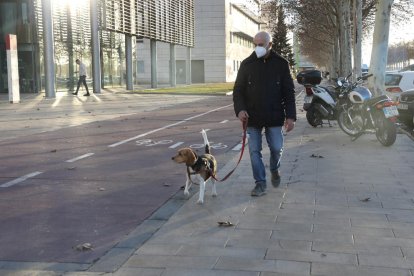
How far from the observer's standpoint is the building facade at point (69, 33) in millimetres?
30031

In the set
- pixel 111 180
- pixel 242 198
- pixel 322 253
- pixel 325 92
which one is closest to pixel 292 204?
pixel 242 198

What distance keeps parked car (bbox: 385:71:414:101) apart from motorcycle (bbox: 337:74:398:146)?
4841 mm

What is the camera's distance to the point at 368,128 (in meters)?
11.1

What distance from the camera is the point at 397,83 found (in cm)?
1778

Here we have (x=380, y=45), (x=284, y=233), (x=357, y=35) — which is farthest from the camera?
(x=357, y=35)

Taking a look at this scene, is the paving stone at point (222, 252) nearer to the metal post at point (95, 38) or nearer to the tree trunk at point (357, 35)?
the tree trunk at point (357, 35)

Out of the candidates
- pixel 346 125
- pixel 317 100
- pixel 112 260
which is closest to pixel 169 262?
pixel 112 260

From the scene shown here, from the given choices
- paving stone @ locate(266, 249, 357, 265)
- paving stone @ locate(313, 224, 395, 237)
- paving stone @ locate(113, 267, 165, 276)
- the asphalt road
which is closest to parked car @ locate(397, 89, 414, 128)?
the asphalt road

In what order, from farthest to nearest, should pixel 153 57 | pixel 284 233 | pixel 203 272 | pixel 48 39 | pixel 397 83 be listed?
1. pixel 153 57
2. pixel 48 39
3. pixel 397 83
4. pixel 284 233
5. pixel 203 272

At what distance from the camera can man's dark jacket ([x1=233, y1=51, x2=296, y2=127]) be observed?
6.31 meters

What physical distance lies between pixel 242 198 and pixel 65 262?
255cm

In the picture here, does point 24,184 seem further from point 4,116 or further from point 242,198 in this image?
point 4,116

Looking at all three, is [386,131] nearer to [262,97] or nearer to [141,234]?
[262,97]

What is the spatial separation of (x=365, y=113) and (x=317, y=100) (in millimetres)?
2818
